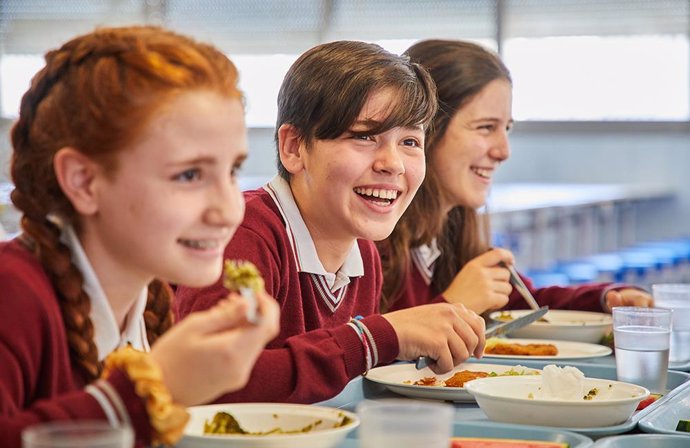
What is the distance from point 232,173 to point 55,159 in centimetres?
21

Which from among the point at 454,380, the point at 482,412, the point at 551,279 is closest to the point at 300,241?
the point at 454,380

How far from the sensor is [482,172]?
2.64m

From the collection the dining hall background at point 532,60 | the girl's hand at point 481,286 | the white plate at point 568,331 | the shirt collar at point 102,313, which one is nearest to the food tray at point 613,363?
the white plate at point 568,331

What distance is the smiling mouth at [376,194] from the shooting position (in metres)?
1.92

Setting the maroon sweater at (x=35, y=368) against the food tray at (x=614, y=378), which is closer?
the maroon sweater at (x=35, y=368)

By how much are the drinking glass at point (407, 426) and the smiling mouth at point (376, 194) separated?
38.0 inches

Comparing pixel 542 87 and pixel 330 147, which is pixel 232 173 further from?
pixel 542 87

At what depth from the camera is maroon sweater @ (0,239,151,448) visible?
108cm

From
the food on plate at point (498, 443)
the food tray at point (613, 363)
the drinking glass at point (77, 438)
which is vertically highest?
the drinking glass at point (77, 438)

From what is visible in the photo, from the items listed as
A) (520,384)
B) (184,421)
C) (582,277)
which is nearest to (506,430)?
(520,384)

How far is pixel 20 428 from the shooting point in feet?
3.56

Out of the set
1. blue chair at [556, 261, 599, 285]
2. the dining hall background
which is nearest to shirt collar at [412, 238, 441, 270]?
the dining hall background

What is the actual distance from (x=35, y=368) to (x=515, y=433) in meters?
0.61

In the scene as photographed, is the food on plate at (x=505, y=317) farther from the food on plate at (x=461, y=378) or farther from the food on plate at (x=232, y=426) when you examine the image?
the food on plate at (x=232, y=426)
